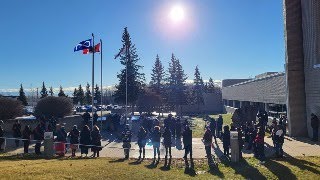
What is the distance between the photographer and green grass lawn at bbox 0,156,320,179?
44.6ft

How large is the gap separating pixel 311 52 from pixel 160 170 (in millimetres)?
15031

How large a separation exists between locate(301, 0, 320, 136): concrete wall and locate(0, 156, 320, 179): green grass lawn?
902 cm

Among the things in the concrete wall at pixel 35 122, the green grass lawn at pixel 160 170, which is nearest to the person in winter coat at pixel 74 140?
the green grass lawn at pixel 160 170

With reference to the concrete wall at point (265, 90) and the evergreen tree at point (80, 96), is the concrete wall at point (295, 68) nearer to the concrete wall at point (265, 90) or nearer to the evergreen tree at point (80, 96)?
the concrete wall at point (265, 90)

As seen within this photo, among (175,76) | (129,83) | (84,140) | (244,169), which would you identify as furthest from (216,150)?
(175,76)

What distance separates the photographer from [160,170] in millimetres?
16109

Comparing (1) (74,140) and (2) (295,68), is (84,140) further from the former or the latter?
(2) (295,68)

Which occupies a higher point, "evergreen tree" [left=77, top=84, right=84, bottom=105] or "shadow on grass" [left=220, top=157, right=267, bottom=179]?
"evergreen tree" [left=77, top=84, right=84, bottom=105]

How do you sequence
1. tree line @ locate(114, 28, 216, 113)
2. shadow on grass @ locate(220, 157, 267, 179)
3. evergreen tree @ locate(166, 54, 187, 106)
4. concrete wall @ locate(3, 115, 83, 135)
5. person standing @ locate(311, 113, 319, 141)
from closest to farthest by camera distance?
shadow on grass @ locate(220, 157, 267, 179) < person standing @ locate(311, 113, 319, 141) < concrete wall @ locate(3, 115, 83, 135) < tree line @ locate(114, 28, 216, 113) < evergreen tree @ locate(166, 54, 187, 106)

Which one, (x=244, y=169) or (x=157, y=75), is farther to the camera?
(x=157, y=75)

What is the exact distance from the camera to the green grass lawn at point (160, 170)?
13602 millimetres

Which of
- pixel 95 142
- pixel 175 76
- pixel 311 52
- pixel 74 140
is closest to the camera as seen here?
pixel 95 142

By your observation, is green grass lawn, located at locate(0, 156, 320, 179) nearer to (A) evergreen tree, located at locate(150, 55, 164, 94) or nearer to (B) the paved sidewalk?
(B) the paved sidewalk

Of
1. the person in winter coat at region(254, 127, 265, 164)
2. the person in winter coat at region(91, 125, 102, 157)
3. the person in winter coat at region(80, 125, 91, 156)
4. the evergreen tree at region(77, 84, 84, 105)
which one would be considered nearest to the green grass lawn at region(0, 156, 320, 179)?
the person in winter coat at region(254, 127, 265, 164)
